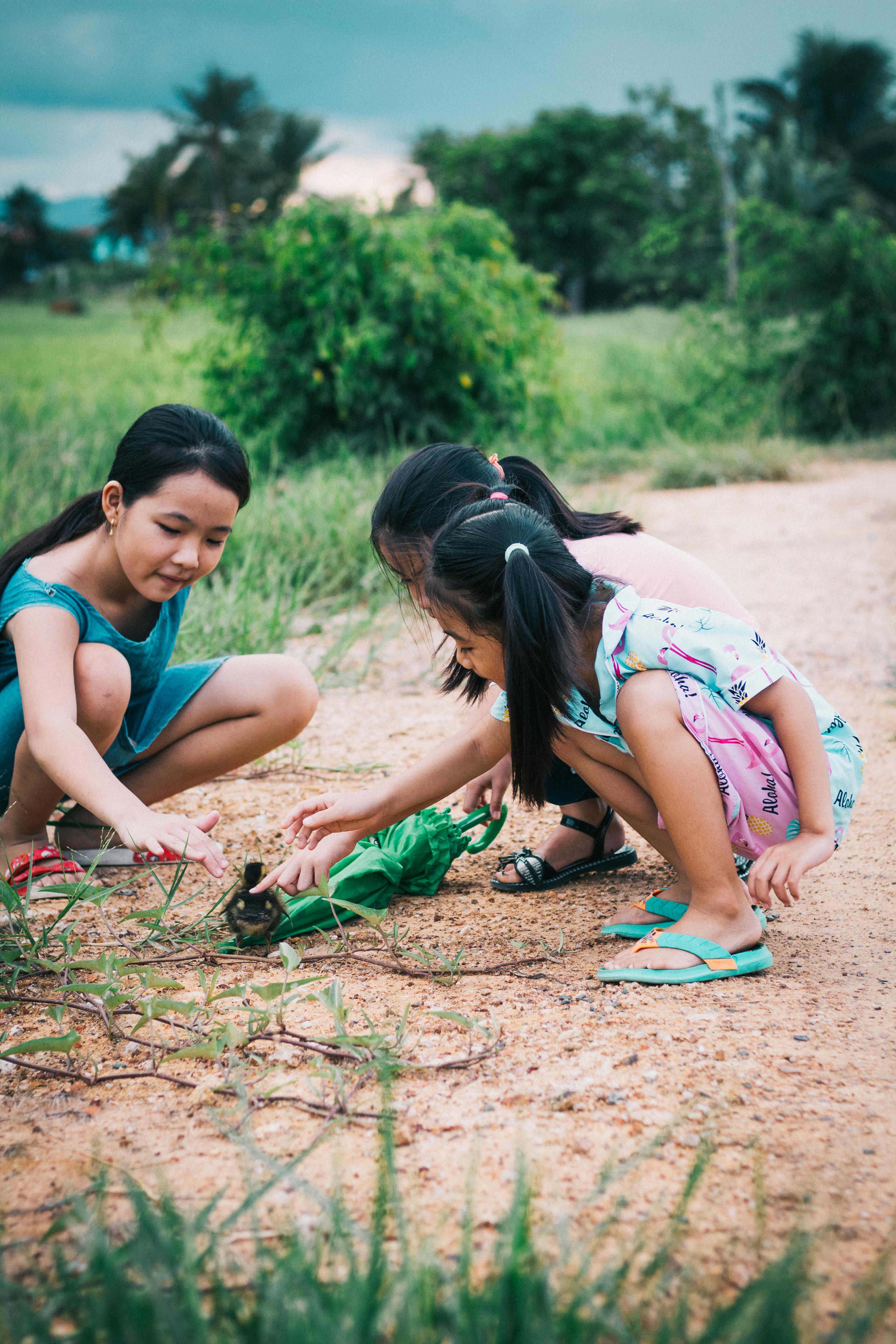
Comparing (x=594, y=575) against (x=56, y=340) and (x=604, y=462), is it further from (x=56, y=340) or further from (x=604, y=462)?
(x=56, y=340)

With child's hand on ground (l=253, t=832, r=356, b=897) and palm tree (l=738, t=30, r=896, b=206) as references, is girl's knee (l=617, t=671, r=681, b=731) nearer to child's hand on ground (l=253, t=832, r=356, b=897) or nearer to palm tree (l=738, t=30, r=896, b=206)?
child's hand on ground (l=253, t=832, r=356, b=897)

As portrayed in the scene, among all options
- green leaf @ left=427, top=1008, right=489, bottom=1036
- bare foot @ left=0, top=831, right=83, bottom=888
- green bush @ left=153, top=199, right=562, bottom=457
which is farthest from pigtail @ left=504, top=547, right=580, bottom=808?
green bush @ left=153, top=199, right=562, bottom=457

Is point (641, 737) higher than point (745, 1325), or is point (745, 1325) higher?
point (641, 737)

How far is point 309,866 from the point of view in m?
1.85

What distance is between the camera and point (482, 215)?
22.7 ft

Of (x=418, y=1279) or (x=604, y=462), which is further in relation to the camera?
(x=604, y=462)

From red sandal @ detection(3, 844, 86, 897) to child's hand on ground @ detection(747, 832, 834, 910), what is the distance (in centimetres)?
131

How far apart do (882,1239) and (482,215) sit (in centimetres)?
693

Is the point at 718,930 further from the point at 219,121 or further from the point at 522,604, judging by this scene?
the point at 219,121

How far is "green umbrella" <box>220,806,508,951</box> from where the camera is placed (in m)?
1.96

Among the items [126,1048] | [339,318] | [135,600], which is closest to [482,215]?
[339,318]

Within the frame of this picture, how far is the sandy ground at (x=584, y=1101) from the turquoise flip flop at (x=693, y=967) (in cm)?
3

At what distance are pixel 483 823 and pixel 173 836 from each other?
790 mm

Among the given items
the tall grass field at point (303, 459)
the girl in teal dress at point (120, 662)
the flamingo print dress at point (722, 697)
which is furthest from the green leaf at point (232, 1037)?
the tall grass field at point (303, 459)
